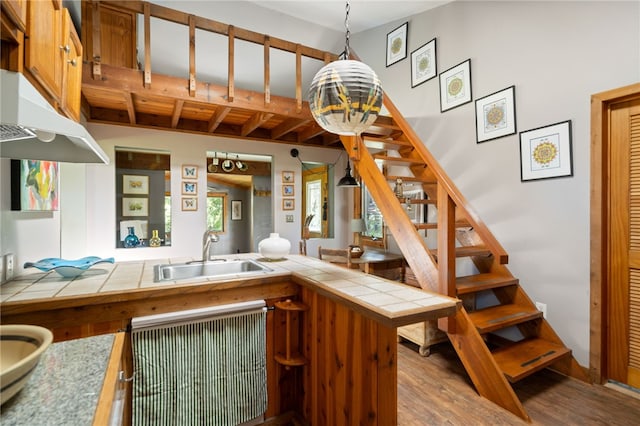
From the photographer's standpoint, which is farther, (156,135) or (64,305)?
(156,135)

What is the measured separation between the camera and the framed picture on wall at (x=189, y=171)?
14.2ft

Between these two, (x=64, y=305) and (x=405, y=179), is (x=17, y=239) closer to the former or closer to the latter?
(x=64, y=305)

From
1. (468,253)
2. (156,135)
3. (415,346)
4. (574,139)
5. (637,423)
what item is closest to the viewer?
(637,423)

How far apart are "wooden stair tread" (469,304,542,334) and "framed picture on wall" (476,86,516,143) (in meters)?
1.52

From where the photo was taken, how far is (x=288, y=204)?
198 inches

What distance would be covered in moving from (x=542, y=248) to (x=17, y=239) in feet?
11.8

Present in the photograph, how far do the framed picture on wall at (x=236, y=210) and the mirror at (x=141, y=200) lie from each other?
2890 millimetres

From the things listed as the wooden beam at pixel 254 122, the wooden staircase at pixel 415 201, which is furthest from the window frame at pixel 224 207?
the wooden staircase at pixel 415 201

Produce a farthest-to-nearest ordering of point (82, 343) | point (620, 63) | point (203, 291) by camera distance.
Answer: point (620, 63) → point (203, 291) → point (82, 343)

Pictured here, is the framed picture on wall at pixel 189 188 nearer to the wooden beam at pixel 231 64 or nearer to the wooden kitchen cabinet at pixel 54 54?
the wooden beam at pixel 231 64

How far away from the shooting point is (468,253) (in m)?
2.52

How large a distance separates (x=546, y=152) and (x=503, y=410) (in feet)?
6.39

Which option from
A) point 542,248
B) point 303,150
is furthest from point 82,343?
point 303,150

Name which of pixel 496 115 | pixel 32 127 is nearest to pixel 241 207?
pixel 496 115
